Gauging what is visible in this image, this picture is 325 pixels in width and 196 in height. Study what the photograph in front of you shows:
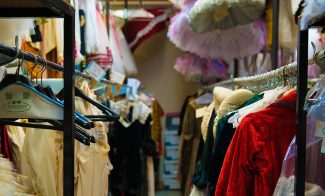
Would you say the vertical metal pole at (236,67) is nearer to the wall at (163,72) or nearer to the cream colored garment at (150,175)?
the cream colored garment at (150,175)

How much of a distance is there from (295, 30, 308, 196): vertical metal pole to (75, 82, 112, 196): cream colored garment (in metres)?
0.80

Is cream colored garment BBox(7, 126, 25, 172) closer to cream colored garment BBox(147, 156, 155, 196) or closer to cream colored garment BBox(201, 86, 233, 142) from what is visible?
cream colored garment BBox(201, 86, 233, 142)

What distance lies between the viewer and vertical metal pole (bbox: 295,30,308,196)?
831mm

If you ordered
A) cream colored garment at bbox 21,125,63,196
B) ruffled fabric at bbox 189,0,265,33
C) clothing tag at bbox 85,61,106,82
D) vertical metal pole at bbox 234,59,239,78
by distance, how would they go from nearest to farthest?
cream colored garment at bbox 21,125,63,196 < clothing tag at bbox 85,61,106,82 < ruffled fabric at bbox 189,0,265,33 < vertical metal pole at bbox 234,59,239,78

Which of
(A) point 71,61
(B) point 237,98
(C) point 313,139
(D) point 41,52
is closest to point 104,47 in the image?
(D) point 41,52

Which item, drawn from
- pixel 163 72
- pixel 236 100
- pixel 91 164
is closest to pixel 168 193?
pixel 163 72

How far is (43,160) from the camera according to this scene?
129 centimetres

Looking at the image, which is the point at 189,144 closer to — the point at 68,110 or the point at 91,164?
the point at 91,164

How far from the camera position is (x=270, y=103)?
50.4 inches

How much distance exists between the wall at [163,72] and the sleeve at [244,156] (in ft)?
11.0

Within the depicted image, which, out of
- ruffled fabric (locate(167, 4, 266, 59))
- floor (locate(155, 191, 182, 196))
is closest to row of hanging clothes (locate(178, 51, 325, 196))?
ruffled fabric (locate(167, 4, 266, 59))

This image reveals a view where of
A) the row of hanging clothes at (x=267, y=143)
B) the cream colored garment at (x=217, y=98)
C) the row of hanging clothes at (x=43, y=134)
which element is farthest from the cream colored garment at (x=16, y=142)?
the cream colored garment at (x=217, y=98)

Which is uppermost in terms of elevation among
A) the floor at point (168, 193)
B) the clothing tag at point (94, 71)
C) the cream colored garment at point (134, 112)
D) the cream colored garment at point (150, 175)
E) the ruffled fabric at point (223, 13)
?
the ruffled fabric at point (223, 13)

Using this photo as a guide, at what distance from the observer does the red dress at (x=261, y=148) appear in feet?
3.69
